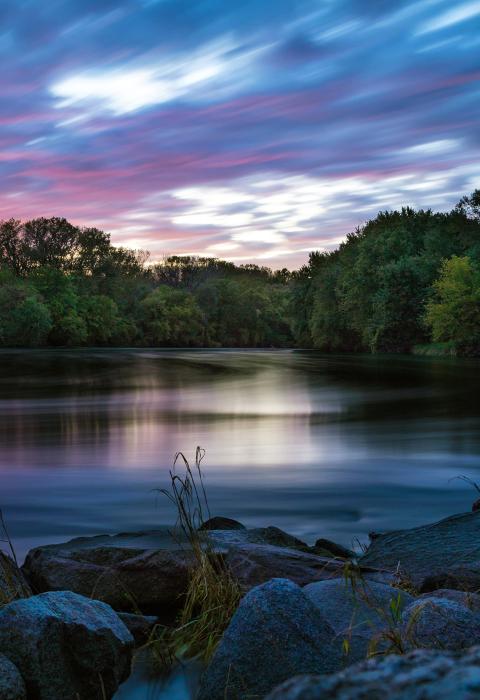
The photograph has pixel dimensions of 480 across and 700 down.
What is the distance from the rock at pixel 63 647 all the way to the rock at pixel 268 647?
2.17 ft

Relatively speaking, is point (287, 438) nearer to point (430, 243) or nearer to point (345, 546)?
point (345, 546)

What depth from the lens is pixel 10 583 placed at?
18.2 feet

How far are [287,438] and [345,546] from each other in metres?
10.8

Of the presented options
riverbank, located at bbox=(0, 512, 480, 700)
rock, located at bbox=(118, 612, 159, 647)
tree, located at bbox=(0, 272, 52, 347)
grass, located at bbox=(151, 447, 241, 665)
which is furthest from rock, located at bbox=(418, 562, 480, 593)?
tree, located at bbox=(0, 272, 52, 347)

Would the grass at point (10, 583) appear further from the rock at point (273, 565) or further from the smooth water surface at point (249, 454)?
the smooth water surface at point (249, 454)

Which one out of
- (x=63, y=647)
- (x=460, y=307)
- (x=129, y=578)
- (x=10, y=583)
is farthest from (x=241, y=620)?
(x=460, y=307)

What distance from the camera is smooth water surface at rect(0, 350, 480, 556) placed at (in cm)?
1060

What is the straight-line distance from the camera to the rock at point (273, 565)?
19.7 ft

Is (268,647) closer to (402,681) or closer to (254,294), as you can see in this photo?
(402,681)

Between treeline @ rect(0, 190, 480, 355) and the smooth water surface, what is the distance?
38.4 m

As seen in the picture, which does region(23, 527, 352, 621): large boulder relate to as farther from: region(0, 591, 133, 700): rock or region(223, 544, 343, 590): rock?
region(0, 591, 133, 700): rock

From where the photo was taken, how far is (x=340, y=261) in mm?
101188

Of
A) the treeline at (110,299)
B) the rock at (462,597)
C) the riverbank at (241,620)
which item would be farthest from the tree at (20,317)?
the rock at (462,597)

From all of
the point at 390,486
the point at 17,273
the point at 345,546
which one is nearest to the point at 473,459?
the point at 390,486
